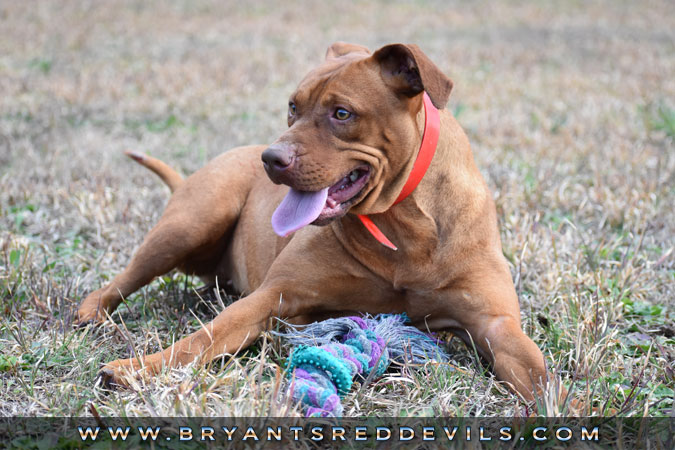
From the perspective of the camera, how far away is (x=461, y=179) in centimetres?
338

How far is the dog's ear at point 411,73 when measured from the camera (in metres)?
2.92

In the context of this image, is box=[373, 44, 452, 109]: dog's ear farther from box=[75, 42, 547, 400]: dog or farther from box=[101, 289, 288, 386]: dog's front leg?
box=[101, 289, 288, 386]: dog's front leg

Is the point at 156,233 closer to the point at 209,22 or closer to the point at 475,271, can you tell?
the point at 475,271

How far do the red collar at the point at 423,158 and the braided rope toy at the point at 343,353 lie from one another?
0.38m

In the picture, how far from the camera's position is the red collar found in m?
3.18

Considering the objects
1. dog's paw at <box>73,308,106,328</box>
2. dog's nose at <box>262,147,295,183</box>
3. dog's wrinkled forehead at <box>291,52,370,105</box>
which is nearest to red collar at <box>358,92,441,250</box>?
dog's wrinkled forehead at <box>291,52,370,105</box>

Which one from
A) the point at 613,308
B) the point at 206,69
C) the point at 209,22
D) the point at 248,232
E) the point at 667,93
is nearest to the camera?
the point at 613,308

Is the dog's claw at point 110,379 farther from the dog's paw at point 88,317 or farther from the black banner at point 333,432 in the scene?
the dog's paw at point 88,317

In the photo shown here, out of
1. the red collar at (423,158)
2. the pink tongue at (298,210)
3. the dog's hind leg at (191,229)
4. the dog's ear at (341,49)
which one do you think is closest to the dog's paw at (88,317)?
the dog's hind leg at (191,229)

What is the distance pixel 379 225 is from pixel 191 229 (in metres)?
1.32

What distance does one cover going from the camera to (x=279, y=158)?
289cm

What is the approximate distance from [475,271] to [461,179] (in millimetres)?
416

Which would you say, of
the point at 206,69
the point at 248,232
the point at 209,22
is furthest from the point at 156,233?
the point at 209,22

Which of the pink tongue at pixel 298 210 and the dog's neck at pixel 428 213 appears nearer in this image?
the pink tongue at pixel 298 210
